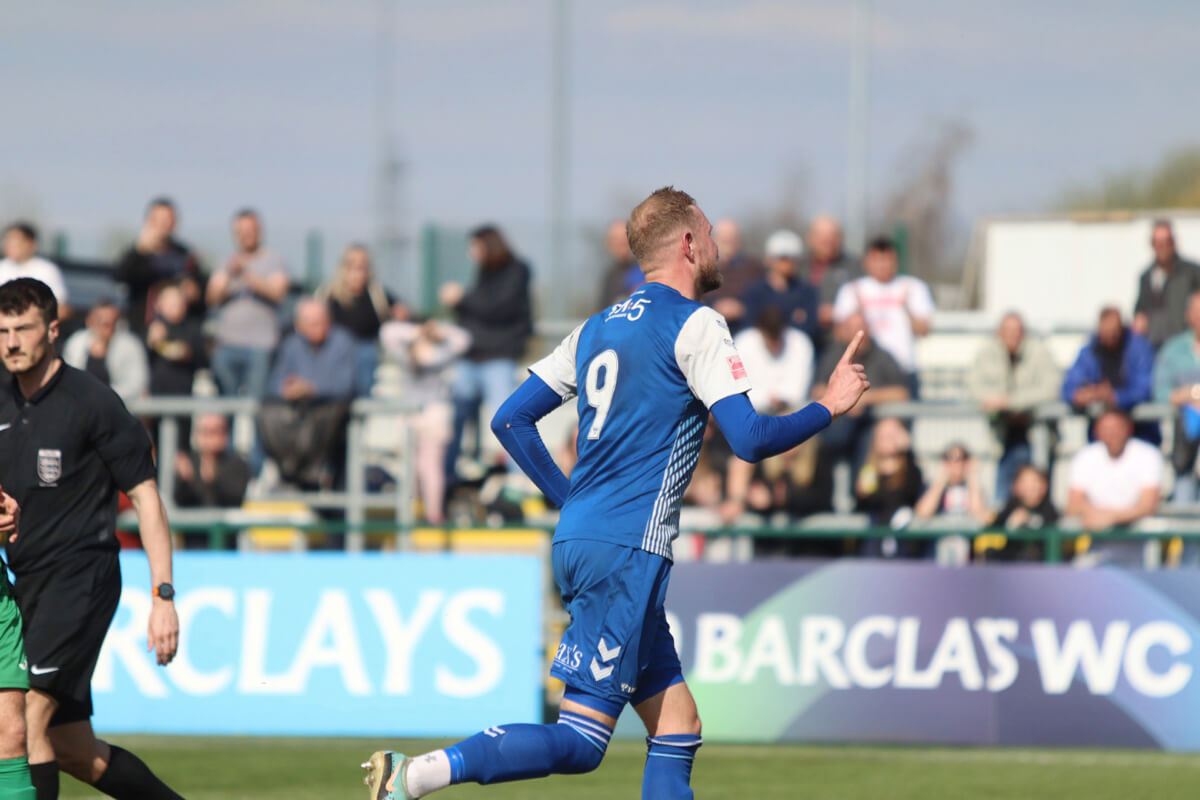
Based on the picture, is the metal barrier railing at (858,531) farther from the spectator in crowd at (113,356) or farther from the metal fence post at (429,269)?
the metal fence post at (429,269)

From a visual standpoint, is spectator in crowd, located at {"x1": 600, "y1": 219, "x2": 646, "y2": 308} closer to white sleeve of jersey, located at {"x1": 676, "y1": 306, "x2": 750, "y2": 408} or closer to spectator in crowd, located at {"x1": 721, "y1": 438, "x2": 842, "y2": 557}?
spectator in crowd, located at {"x1": 721, "y1": 438, "x2": 842, "y2": 557}

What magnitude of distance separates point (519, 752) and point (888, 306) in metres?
8.34

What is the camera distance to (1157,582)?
1145 centimetres

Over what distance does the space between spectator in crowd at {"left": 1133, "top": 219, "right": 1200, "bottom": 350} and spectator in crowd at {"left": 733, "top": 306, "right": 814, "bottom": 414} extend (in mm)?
2720

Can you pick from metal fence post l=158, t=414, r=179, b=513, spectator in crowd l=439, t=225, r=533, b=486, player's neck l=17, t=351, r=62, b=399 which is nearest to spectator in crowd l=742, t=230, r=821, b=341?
spectator in crowd l=439, t=225, r=533, b=486

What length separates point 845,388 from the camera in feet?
17.3

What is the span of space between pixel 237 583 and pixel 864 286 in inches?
203

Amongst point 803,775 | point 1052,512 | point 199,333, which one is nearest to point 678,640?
point 803,775

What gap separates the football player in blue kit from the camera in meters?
5.27

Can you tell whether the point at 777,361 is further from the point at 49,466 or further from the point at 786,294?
the point at 49,466

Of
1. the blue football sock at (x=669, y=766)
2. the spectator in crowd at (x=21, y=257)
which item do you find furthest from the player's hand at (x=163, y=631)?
the spectator in crowd at (x=21, y=257)

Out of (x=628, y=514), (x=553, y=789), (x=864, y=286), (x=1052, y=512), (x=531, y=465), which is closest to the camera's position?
(x=628, y=514)

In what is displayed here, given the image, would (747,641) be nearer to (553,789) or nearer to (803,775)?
(803,775)

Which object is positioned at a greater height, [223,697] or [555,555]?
[555,555]
